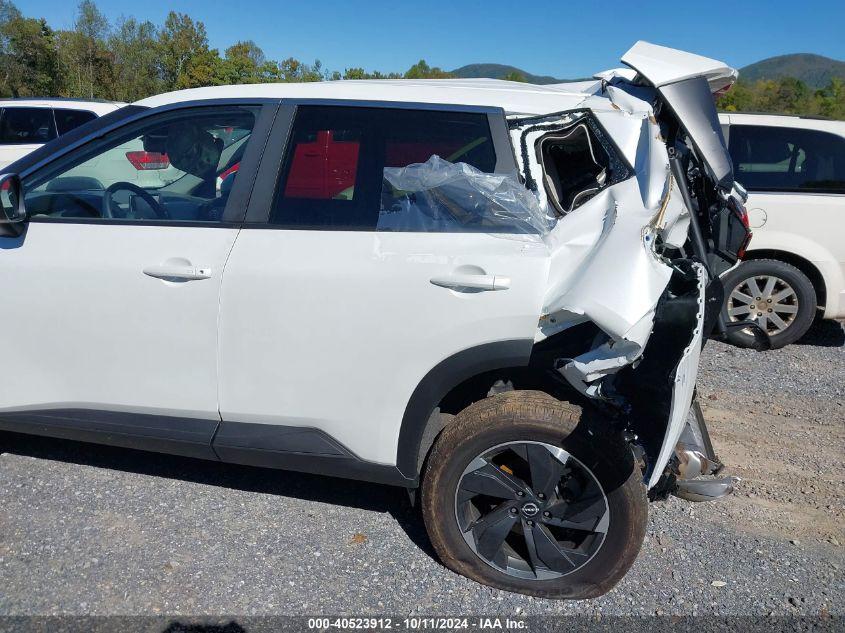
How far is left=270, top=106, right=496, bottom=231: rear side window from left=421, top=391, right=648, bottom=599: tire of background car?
3.00ft

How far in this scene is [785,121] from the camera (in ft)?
19.6

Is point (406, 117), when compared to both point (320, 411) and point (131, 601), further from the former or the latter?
point (131, 601)

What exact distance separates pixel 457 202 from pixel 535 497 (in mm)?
1185

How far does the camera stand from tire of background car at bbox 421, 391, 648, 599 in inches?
105

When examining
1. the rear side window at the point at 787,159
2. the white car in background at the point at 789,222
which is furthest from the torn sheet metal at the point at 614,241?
the rear side window at the point at 787,159

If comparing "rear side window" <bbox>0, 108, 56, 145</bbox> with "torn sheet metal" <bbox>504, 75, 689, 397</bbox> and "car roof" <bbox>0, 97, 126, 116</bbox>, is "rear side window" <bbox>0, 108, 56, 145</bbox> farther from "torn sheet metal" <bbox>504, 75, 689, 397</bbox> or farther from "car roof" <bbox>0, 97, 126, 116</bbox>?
"torn sheet metal" <bbox>504, 75, 689, 397</bbox>

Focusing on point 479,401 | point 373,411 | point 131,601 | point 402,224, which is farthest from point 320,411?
point 131,601

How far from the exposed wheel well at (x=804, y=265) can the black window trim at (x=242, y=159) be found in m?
4.52

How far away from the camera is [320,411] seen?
291 centimetres

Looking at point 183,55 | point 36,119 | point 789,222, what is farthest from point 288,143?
point 183,55

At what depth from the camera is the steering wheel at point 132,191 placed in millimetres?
3136

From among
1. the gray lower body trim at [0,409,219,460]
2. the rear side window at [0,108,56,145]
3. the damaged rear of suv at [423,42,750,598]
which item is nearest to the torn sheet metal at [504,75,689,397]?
the damaged rear of suv at [423,42,750,598]

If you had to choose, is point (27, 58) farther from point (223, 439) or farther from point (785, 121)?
point (223, 439)

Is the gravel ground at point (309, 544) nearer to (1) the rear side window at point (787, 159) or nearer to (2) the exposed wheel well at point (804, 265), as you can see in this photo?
(2) the exposed wheel well at point (804, 265)
